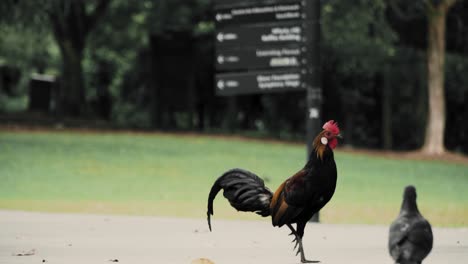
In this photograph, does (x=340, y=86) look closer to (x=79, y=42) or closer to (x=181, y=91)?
(x=181, y=91)

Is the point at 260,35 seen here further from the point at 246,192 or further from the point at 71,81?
the point at 71,81

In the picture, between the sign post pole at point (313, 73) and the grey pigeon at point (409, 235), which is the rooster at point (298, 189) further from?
the sign post pole at point (313, 73)

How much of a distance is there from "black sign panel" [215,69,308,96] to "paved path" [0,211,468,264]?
7.84ft

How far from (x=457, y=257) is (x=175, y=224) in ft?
16.0

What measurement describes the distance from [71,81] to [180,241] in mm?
27832

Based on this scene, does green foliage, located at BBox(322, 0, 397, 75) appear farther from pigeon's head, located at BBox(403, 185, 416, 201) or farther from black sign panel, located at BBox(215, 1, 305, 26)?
pigeon's head, located at BBox(403, 185, 416, 201)

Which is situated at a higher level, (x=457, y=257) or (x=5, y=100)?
(x=457, y=257)

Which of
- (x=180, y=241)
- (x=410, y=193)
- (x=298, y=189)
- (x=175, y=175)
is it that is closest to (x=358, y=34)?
(x=175, y=175)

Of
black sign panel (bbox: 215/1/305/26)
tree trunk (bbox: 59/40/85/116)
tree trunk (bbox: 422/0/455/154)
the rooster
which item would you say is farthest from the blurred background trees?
the rooster

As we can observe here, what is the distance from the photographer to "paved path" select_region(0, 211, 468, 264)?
1152cm

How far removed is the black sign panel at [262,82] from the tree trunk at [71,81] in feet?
76.8

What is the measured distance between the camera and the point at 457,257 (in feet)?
38.5

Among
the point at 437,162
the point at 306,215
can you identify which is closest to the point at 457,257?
the point at 306,215

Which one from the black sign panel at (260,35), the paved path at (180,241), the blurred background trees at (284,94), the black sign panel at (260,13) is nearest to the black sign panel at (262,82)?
the black sign panel at (260,35)
